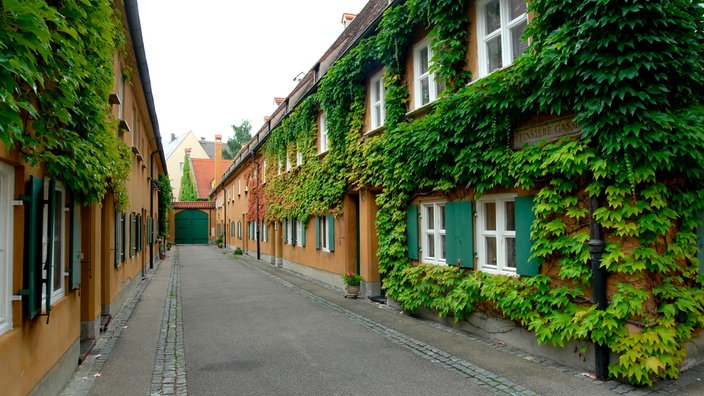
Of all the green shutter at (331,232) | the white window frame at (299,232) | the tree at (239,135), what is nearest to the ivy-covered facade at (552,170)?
the green shutter at (331,232)

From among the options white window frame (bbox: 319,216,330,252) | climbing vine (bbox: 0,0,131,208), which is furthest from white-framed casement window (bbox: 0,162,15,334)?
white window frame (bbox: 319,216,330,252)

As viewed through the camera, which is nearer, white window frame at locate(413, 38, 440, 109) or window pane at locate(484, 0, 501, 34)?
window pane at locate(484, 0, 501, 34)

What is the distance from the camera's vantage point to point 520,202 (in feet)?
21.5

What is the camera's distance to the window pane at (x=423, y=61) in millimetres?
9305

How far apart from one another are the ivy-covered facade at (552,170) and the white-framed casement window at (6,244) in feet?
18.1

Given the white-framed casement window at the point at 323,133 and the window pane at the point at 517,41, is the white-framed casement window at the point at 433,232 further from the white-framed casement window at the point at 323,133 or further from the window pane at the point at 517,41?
the white-framed casement window at the point at 323,133

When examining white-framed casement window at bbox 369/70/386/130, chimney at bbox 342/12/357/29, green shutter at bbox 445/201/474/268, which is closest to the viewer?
green shutter at bbox 445/201/474/268

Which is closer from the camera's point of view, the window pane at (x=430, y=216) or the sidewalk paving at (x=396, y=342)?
the sidewalk paving at (x=396, y=342)

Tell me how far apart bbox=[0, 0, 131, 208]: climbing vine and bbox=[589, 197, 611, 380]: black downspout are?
5383mm

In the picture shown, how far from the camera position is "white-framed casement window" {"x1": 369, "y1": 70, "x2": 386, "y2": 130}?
10969 mm

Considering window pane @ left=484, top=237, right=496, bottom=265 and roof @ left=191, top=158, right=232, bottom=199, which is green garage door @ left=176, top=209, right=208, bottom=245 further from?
window pane @ left=484, top=237, right=496, bottom=265

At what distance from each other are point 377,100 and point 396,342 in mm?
5976

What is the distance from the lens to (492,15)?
750cm

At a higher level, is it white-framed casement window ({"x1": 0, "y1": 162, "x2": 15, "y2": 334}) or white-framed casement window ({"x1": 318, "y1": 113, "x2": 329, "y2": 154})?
white-framed casement window ({"x1": 318, "y1": 113, "x2": 329, "y2": 154})
